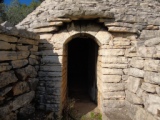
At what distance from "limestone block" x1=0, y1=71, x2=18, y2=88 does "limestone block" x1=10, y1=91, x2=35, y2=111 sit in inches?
17.7

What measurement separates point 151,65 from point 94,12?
72.6 inches

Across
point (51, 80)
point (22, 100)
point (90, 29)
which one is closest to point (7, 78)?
point (22, 100)

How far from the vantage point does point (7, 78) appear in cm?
289

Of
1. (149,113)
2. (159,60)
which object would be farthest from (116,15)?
(149,113)

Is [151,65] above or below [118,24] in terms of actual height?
below

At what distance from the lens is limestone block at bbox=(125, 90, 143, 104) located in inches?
134

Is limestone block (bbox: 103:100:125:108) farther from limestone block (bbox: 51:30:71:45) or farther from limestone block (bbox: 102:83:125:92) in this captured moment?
limestone block (bbox: 51:30:71:45)

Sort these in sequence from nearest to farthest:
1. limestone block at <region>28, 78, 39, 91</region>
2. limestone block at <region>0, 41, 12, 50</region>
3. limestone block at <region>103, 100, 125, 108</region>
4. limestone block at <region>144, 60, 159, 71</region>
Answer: limestone block at <region>0, 41, 12, 50</region>
limestone block at <region>144, 60, 159, 71</region>
limestone block at <region>28, 78, 39, 91</region>
limestone block at <region>103, 100, 125, 108</region>

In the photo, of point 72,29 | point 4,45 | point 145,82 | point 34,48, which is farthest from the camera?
point 72,29

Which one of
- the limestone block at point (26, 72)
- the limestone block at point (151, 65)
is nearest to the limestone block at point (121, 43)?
the limestone block at point (151, 65)

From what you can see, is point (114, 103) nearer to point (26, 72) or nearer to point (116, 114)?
point (116, 114)

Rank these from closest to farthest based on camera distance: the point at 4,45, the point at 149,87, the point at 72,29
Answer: the point at 4,45 < the point at 149,87 < the point at 72,29

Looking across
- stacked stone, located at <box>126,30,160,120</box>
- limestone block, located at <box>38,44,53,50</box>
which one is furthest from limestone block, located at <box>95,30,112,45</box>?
limestone block, located at <box>38,44,53,50</box>

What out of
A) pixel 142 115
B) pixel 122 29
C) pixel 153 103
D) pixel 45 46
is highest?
pixel 122 29
